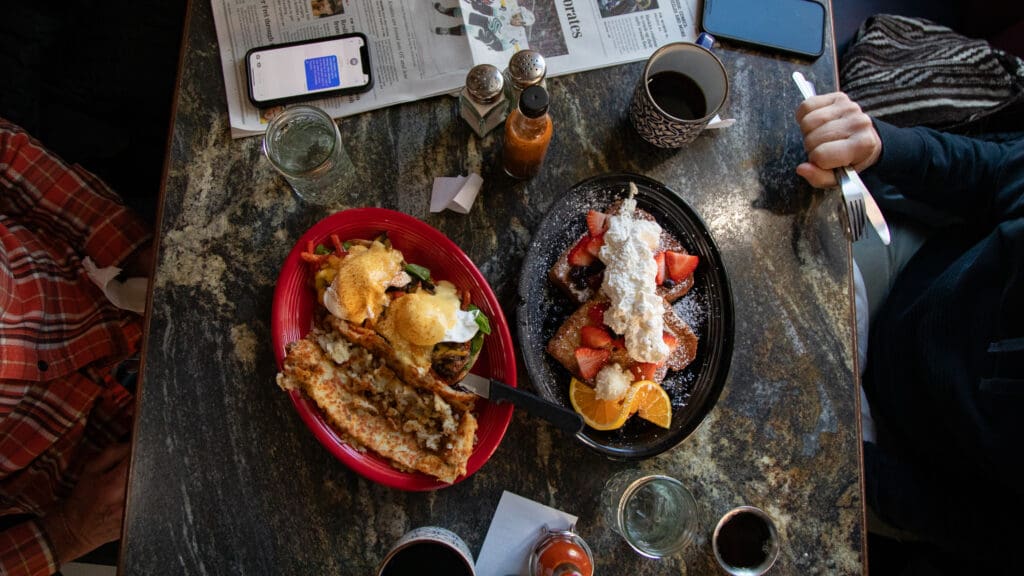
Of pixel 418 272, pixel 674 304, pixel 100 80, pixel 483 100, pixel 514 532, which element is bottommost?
pixel 514 532

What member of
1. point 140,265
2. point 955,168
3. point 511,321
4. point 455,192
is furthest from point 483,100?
point 955,168

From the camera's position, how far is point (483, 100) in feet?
3.66

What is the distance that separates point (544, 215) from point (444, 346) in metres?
0.34

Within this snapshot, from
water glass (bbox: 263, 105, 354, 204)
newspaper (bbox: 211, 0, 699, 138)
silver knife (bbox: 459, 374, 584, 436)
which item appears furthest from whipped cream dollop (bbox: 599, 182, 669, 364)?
water glass (bbox: 263, 105, 354, 204)

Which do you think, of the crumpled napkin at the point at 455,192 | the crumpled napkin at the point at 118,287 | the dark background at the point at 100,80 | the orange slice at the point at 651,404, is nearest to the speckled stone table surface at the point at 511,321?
the crumpled napkin at the point at 455,192

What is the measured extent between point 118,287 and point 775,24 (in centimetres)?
169

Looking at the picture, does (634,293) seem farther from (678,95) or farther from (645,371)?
(678,95)

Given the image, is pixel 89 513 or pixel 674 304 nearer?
pixel 674 304

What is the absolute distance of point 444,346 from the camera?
1.10 m

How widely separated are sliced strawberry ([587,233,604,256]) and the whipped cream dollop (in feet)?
0.08

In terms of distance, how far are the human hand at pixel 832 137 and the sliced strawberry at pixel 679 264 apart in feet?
1.20

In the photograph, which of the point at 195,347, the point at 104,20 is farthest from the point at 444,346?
the point at 104,20

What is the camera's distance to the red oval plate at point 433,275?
107 centimetres

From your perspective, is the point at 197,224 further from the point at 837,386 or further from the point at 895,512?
the point at 895,512
